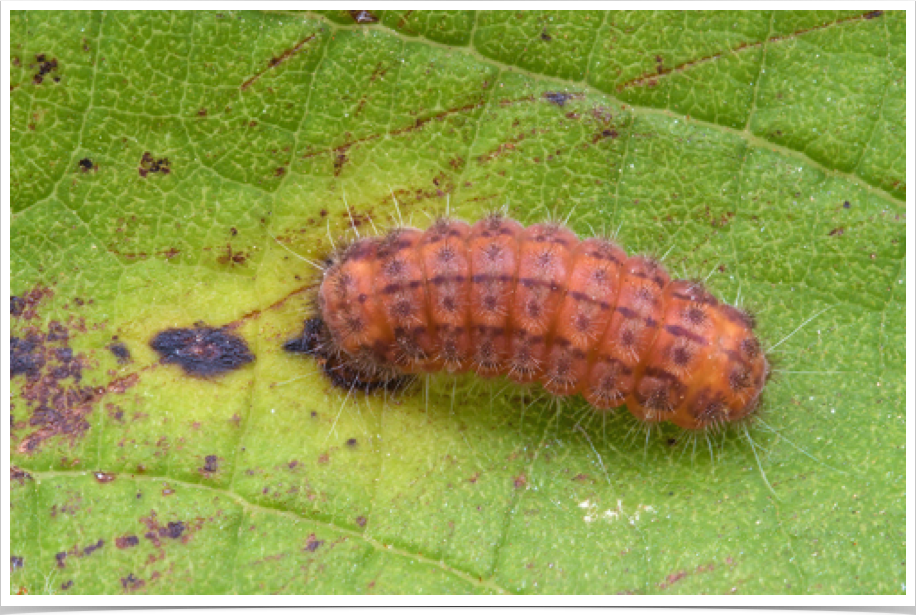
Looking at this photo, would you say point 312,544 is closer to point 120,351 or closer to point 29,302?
point 120,351

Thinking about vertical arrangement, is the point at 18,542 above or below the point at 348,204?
below

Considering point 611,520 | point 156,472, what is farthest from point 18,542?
point 611,520

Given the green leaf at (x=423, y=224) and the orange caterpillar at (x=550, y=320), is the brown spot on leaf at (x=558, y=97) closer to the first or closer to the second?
the green leaf at (x=423, y=224)

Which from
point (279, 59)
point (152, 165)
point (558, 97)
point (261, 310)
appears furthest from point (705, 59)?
point (152, 165)

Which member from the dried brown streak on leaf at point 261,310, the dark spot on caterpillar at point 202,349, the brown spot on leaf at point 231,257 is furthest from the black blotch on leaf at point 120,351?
the brown spot on leaf at point 231,257

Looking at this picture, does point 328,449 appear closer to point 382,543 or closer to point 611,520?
point 382,543

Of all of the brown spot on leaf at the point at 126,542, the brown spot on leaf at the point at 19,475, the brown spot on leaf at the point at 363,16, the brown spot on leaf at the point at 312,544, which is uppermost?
the brown spot on leaf at the point at 363,16

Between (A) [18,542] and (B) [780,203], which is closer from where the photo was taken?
(A) [18,542]
